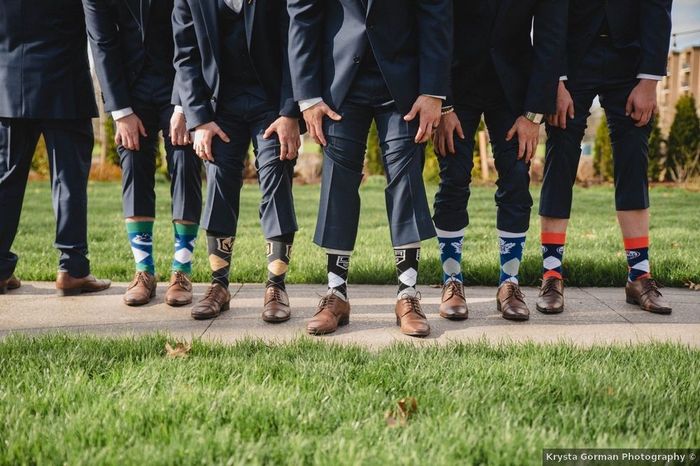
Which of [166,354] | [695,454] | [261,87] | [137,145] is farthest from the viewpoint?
[137,145]

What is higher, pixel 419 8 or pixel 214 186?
pixel 419 8

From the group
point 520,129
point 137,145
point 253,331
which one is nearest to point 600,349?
point 520,129

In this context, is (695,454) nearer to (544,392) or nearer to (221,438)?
(544,392)

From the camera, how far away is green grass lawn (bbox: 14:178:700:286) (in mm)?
4797

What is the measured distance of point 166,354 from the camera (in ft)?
9.50

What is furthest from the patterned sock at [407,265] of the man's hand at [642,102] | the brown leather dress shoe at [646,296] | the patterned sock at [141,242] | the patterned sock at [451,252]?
the patterned sock at [141,242]

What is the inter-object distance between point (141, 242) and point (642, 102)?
121 inches

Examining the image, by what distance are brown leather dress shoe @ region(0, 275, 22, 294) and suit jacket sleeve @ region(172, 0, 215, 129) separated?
172 cm

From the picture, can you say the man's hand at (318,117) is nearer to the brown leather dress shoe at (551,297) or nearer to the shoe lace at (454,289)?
the shoe lace at (454,289)

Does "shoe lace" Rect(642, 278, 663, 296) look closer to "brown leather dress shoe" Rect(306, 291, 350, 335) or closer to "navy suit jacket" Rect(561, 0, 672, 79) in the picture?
"navy suit jacket" Rect(561, 0, 672, 79)

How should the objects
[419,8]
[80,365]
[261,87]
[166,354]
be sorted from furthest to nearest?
[261,87] < [419,8] < [166,354] < [80,365]

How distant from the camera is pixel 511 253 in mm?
3887

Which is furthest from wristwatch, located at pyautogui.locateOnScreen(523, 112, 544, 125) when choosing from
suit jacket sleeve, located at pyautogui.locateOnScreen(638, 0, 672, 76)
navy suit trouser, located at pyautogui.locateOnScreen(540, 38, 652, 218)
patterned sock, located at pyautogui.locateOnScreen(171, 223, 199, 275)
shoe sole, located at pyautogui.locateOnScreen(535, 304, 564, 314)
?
patterned sock, located at pyautogui.locateOnScreen(171, 223, 199, 275)

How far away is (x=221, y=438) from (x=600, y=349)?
1738 mm
